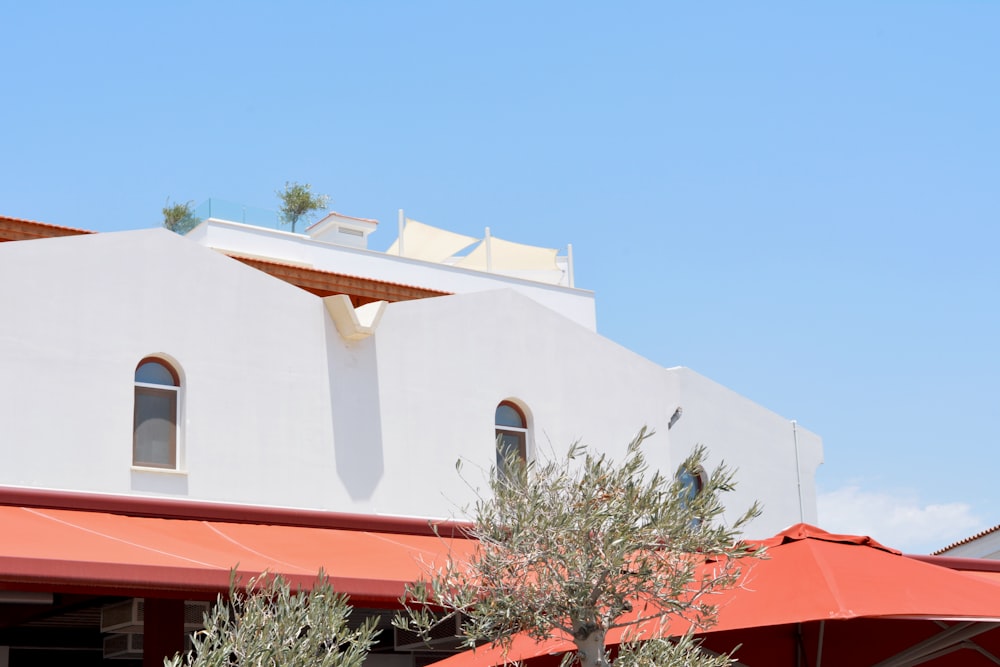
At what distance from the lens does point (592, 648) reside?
8.24 meters

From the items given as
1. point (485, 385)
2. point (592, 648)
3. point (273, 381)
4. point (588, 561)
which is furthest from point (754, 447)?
point (588, 561)

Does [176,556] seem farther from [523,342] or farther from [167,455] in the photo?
[523,342]

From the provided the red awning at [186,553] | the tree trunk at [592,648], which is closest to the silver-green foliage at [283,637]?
the tree trunk at [592,648]

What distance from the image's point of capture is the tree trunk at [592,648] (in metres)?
8.24

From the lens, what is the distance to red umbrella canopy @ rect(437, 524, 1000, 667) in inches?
327

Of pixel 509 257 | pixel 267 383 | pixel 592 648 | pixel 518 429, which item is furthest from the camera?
pixel 509 257

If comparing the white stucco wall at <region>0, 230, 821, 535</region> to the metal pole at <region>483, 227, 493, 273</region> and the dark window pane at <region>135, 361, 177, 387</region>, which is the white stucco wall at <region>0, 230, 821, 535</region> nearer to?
the dark window pane at <region>135, 361, 177, 387</region>

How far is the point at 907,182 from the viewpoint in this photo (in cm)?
1841

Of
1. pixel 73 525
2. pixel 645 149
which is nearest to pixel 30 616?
pixel 73 525

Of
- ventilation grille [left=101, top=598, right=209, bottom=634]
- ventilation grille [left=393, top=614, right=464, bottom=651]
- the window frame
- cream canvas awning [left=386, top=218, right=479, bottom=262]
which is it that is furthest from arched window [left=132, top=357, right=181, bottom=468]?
cream canvas awning [left=386, top=218, right=479, bottom=262]

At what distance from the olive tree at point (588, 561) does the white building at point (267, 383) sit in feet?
23.2

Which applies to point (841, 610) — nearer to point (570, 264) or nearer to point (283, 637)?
point (283, 637)

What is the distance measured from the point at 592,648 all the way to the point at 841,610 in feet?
5.11

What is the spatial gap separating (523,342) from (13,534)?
9.87 metres
